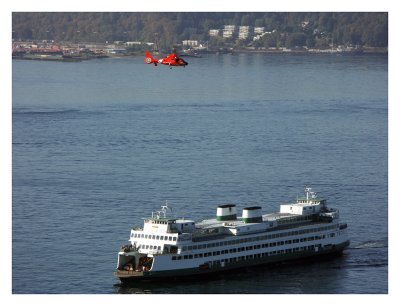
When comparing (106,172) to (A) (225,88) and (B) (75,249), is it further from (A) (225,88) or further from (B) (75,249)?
(A) (225,88)

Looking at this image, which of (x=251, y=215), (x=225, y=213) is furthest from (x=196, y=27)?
(x=251, y=215)

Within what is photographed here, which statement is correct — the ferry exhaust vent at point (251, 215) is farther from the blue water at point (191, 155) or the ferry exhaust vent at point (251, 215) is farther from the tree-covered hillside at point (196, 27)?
the tree-covered hillside at point (196, 27)

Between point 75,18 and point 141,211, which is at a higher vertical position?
point 75,18

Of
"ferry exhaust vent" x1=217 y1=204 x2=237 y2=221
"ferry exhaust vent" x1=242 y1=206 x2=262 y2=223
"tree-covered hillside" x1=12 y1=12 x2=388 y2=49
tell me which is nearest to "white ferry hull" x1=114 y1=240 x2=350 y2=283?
"ferry exhaust vent" x1=242 y1=206 x2=262 y2=223

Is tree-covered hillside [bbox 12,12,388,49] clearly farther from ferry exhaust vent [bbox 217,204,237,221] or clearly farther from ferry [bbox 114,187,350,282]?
ferry exhaust vent [bbox 217,204,237,221]

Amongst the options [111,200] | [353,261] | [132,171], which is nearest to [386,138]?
[132,171]

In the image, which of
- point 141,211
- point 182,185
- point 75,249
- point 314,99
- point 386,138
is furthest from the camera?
point 314,99

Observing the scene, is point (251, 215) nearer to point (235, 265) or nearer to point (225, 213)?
point (225, 213)
